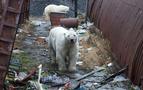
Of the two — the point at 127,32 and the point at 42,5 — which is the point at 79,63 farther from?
the point at 42,5

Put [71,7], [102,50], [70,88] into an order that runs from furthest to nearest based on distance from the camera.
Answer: [71,7] → [102,50] → [70,88]

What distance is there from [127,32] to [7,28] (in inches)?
139

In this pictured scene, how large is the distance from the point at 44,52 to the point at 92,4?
5170 millimetres

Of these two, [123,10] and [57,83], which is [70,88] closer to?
[57,83]

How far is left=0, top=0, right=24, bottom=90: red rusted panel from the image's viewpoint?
7035 millimetres

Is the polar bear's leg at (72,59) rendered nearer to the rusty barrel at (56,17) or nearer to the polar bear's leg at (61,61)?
the polar bear's leg at (61,61)

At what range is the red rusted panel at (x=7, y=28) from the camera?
23.1ft

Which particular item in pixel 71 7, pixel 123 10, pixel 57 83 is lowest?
pixel 71 7

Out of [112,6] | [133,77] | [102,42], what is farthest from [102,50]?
[133,77]

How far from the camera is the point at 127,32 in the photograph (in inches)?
383

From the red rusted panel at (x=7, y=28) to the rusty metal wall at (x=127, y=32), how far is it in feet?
8.67

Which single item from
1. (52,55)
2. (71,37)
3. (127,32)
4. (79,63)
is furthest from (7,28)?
(79,63)

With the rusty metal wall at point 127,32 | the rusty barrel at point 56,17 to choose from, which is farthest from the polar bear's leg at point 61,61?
the rusty barrel at point 56,17

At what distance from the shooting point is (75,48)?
9828 millimetres
